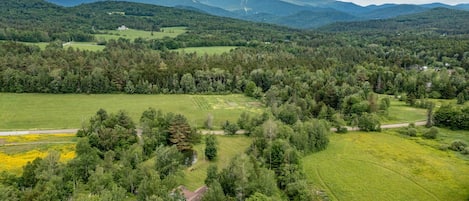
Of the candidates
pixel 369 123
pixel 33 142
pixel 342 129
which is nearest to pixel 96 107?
pixel 33 142

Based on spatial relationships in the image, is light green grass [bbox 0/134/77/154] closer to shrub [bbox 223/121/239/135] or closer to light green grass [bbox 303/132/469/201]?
shrub [bbox 223/121/239/135]

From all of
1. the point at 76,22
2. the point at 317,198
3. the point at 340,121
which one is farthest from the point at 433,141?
→ the point at 76,22

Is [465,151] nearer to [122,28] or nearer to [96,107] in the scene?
[96,107]

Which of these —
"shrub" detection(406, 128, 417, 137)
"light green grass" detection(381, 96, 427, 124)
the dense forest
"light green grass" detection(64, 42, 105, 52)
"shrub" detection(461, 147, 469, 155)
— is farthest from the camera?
"light green grass" detection(64, 42, 105, 52)

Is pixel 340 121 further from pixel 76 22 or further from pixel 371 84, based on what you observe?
pixel 76 22

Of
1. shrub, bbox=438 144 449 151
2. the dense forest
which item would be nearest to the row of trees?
the dense forest

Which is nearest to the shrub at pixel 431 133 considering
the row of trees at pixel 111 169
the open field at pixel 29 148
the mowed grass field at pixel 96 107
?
the mowed grass field at pixel 96 107
